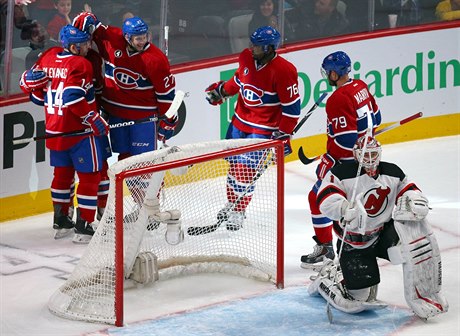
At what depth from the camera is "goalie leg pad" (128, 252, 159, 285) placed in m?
6.05

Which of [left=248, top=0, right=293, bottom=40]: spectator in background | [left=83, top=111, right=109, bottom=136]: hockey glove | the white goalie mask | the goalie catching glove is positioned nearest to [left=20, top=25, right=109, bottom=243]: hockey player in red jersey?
[left=83, top=111, right=109, bottom=136]: hockey glove

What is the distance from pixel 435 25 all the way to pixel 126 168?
13.4 feet

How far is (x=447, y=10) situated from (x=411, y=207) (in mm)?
4010

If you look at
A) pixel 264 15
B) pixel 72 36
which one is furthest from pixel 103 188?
pixel 264 15

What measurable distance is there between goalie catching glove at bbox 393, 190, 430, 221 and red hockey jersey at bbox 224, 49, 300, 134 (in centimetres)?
127

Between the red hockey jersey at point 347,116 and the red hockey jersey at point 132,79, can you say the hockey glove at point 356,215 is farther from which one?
the red hockey jersey at point 132,79

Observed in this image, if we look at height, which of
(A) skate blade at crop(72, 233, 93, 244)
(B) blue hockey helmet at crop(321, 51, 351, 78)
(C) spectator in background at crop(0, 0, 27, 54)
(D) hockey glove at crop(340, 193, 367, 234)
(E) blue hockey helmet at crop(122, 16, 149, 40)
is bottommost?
(A) skate blade at crop(72, 233, 93, 244)

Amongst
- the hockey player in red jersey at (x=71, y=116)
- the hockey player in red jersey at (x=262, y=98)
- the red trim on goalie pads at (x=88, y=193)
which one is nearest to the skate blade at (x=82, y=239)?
the hockey player in red jersey at (x=71, y=116)

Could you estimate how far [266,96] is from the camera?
678 centimetres

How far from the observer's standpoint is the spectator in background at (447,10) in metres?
9.20

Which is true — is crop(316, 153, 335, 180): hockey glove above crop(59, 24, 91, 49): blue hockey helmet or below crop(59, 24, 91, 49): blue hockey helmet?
below

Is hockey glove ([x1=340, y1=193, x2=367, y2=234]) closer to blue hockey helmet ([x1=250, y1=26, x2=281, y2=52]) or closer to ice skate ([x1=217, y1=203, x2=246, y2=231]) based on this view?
ice skate ([x1=217, y1=203, x2=246, y2=231])

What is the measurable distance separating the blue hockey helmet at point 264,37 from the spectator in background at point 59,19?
4.39 ft

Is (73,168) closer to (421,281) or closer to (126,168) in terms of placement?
(126,168)
